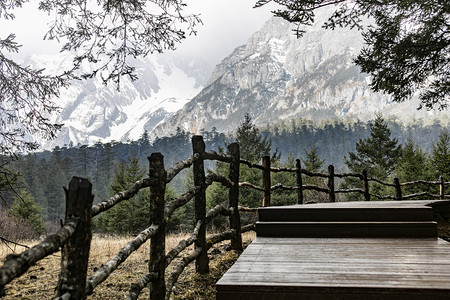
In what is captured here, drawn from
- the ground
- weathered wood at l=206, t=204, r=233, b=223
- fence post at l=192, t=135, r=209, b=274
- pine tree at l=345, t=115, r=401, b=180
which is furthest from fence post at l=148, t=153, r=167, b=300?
pine tree at l=345, t=115, r=401, b=180

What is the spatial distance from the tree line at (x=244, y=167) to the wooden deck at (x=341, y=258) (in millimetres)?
4063

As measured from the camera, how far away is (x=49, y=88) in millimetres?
6520

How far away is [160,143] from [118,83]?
169 meters

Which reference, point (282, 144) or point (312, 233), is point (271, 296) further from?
point (282, 144)

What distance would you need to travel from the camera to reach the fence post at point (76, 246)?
1.97 meters

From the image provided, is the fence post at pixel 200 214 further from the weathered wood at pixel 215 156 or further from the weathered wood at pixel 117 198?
the weathered wood at pixel 117 198

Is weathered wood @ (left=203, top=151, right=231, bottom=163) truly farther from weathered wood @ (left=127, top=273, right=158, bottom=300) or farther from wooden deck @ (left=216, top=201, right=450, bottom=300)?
weathered wood @ (left=127, top=273, right=158, bottom=300)

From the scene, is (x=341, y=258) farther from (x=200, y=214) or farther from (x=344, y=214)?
(x=200, y=214)

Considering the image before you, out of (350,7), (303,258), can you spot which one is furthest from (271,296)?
(350,7)

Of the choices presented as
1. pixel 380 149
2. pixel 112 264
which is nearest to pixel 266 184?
pixel 112 264

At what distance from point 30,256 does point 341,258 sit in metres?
2.38

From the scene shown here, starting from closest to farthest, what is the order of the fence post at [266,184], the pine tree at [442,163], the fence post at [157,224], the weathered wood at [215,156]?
the fence post at [157,224] < the weathered wood at [215,156] < the fence post at [266,184] < the pine tree at [442,163]

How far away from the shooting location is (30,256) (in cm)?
157

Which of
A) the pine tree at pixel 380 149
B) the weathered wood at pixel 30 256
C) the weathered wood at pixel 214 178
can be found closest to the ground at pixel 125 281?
the weathered wood at pixel 214 178
